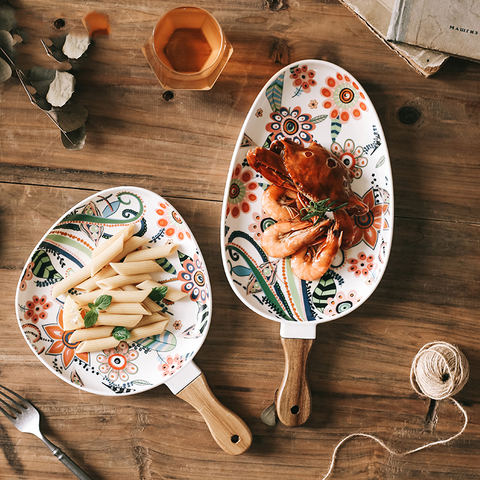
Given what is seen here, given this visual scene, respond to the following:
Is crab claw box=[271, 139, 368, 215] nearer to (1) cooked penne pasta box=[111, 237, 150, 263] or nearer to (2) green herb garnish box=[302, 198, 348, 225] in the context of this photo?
(2) green herb garnish box=[302, 198, 348, 225]

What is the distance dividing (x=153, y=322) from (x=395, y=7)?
114 centimetres

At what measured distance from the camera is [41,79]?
3.60 feet

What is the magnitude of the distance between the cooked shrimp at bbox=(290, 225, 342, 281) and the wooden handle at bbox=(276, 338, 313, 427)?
201mm

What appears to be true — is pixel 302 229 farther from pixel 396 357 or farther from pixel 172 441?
pixel 172 441

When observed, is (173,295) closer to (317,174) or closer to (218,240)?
(218,240)

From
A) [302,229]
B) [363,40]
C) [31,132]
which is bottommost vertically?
[302,229]

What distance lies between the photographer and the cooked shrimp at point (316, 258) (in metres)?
1.08

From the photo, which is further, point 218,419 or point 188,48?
point 218,419

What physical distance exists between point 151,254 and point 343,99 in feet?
2.45

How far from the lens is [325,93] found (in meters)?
1.14

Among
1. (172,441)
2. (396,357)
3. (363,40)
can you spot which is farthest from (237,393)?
(363,40)

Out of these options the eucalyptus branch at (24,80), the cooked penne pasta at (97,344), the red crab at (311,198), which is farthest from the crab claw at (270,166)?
the cooked penne pasta at (97,344)

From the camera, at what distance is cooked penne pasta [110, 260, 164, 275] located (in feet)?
3.59

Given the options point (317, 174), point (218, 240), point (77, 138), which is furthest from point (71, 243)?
point (317, 174)
